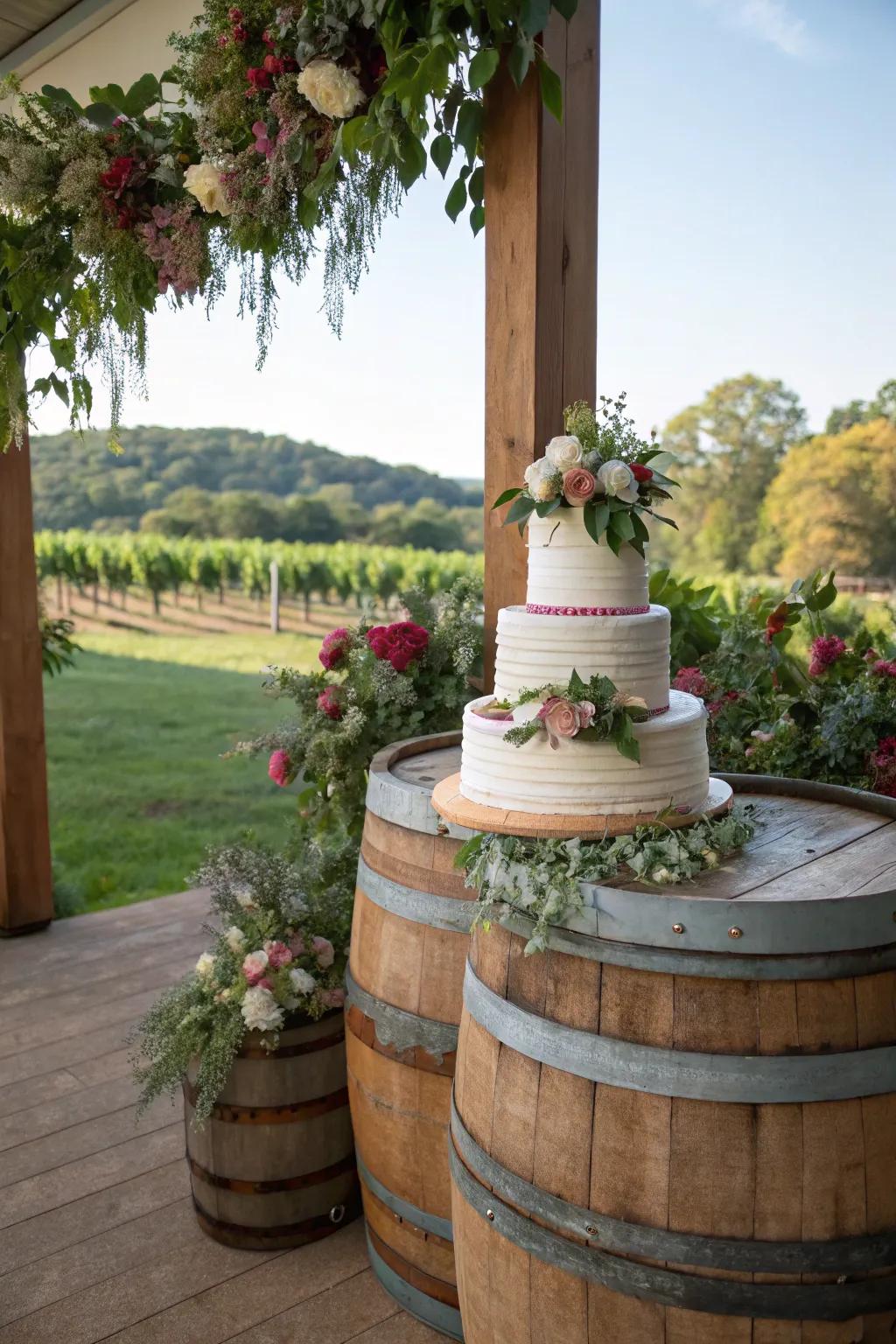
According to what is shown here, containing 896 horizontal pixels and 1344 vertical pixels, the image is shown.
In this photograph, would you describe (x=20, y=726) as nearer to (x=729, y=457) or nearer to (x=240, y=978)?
(x=240, y=978)

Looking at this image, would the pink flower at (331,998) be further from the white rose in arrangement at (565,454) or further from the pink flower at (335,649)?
the white rose in arrangement at (565,454)

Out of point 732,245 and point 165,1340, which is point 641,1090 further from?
point 732,245

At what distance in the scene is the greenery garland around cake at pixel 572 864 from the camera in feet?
4.04

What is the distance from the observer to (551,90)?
1.72 m

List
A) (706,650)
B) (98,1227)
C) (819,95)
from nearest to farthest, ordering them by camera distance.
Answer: (98,1227), (706,650), (819,95)

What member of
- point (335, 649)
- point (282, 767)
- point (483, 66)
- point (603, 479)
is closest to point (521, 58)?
point (483, 66)

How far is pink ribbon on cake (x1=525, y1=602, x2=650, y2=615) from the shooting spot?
4.61ft

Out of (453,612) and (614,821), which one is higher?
(453,612)

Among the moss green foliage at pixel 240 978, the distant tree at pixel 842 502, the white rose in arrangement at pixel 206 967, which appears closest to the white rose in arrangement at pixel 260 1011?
the moss green foliage at pixel 240 978

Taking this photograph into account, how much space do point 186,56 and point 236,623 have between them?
9525 millimetres

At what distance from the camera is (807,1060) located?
1.12 meters

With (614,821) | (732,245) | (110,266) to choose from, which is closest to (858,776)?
(614,821)

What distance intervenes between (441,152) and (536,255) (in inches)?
9.2

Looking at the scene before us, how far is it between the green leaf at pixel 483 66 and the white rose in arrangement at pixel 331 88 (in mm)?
333
